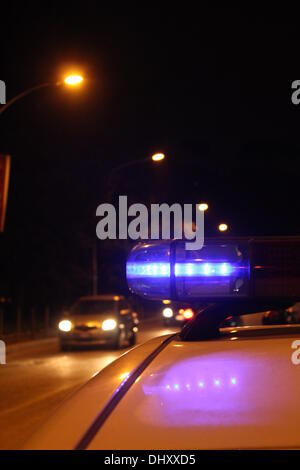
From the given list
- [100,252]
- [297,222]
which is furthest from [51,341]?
[100,252]

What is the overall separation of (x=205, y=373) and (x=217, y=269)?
396 millimetres

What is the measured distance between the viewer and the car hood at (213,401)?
1658 millimetres

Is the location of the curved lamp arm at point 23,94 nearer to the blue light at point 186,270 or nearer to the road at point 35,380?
the road at point 35,380

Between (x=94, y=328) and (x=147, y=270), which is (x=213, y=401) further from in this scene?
(x=94, y=328)

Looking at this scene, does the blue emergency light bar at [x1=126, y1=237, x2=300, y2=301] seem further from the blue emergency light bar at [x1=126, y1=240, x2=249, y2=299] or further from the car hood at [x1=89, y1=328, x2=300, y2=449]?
the car hood at [x1=89, y1=328, x2=300, y2=449]

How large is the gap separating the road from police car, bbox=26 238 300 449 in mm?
2459

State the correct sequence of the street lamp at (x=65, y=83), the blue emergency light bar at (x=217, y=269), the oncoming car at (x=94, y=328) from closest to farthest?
the blue emergency light bar at (x=217, y=269), the street lamp at (x=65, y=83), the oncoming car at (x=94, y=328)

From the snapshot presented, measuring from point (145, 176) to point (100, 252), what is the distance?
22456 millimetres

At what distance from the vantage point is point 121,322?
2333 centimetres

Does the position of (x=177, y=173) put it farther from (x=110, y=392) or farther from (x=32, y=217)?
(x=110, y=392)

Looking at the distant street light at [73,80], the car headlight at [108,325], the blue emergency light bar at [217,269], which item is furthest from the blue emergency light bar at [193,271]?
the car headlight at [108,325]

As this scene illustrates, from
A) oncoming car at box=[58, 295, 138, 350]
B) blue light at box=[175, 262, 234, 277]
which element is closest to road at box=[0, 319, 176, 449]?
oncoming car at box=[58, 295, 138, 350]

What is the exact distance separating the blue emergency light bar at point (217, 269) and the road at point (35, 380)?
2445 millimetres

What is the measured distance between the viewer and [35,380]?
584 inches
